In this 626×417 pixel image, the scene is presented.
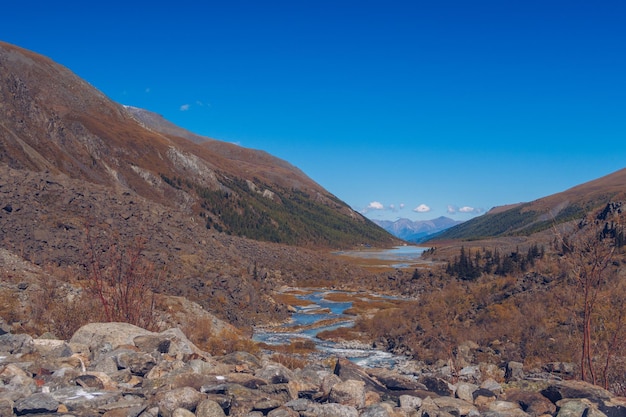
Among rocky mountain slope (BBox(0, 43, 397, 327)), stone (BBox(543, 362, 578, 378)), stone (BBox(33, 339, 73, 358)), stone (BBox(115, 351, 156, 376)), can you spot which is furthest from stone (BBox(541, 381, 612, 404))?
rocky mountain slope (BBox(0, 43, 397, 327))

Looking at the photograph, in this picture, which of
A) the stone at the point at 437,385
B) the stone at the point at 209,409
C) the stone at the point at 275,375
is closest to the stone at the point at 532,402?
the stone at the point at 437,385

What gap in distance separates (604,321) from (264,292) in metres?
34.0

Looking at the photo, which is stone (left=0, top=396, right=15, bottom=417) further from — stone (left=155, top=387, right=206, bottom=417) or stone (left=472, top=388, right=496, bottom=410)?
stone (left=472, top=388, right=496, bottom=410)

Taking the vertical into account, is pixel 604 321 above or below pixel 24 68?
below

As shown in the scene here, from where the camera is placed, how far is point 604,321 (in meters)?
23.1

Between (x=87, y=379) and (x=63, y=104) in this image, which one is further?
(x=63, y=104)

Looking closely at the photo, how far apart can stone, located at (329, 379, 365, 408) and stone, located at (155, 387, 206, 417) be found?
2099mm

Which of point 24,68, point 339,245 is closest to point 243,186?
point 339,245

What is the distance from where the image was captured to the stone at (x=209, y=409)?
6580 mm

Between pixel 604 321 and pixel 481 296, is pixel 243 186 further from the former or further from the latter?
pixel 604 321

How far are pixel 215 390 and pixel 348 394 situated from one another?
2.10m

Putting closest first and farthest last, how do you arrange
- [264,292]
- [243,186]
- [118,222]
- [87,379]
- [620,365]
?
[87,379], [620,365], [118,222], [264,292], [243,186]

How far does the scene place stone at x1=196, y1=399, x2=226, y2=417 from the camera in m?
Answer: 6.58

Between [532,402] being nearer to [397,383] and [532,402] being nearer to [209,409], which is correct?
[397,383]
